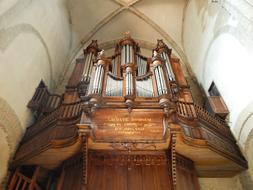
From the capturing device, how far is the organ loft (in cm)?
405

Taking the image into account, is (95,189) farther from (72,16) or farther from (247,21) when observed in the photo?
(72,16)

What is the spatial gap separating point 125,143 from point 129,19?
6239mm

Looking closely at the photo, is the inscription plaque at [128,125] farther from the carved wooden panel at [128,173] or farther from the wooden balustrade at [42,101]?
the wooden balustrade at [42,101]

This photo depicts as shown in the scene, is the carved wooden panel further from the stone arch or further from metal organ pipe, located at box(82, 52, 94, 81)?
the stone arch

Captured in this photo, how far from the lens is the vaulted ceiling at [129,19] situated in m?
8.70

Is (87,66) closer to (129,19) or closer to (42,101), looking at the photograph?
(42,101)

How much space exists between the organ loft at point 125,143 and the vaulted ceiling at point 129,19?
4.35 m

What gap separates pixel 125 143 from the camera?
160 inches

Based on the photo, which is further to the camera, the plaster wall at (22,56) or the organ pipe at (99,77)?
the plaster wall at (22,56)

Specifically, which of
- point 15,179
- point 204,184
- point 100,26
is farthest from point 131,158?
point 100,26

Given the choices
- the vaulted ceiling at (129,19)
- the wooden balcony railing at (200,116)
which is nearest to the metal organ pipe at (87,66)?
the wooden balcony railing at (200,116)

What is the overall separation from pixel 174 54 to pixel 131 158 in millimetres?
5629

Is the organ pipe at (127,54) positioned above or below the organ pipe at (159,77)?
above

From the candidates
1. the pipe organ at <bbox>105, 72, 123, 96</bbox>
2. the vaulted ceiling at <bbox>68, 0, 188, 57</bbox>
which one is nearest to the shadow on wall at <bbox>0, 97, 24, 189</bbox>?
the pipe organ at <bbox>105, 72, 123, 96</bbox>
